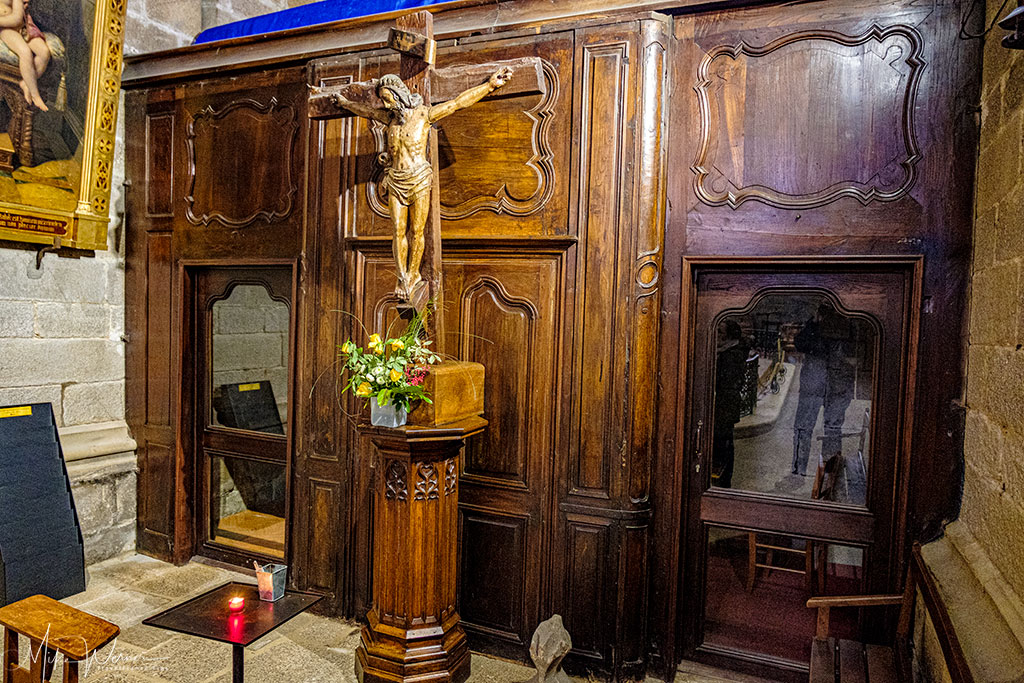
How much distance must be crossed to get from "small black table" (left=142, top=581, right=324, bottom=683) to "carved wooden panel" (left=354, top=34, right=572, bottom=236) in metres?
1.90

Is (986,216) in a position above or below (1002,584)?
above

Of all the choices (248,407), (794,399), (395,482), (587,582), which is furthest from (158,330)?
(794,399)

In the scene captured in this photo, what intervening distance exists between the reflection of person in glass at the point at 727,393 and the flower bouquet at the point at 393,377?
1429 mm

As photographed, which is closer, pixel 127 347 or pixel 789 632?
pixel 789 632

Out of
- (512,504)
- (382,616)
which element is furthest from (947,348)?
(382,616)

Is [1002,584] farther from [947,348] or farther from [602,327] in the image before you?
[602,327]

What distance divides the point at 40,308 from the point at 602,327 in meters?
3.43

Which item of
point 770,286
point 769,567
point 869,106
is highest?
A: point 869,106

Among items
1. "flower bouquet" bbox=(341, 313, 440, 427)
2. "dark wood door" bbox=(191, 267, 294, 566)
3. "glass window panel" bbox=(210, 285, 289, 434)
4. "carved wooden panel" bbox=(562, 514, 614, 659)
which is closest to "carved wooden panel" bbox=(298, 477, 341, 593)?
"dark wood door" bbox=(191, 267, 294, 566)

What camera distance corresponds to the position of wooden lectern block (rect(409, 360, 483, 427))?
2.95m

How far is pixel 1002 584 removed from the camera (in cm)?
218

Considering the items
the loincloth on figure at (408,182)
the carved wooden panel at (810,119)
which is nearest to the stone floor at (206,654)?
the loincloth on figure at (408,182)

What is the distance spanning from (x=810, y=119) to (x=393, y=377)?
2193mm

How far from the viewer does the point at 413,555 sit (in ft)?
9.87
